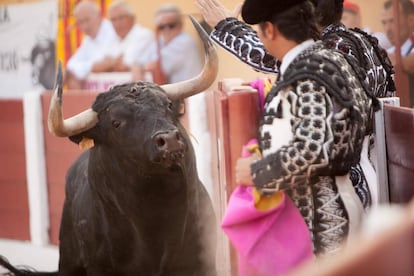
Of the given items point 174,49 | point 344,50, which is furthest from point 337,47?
point 174,49

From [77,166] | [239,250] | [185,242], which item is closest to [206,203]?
[185,242]

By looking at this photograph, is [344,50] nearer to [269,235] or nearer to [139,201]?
[269,235]

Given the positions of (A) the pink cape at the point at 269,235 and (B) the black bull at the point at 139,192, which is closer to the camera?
(A) the pink cape at the point at 269,235

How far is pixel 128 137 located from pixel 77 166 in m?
0.87

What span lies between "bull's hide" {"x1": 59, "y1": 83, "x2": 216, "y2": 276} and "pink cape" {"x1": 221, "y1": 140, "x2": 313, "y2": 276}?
589 mm

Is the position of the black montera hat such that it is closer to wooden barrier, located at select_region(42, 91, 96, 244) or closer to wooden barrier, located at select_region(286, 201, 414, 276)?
wooden barrier, located at select_region(286, 201, 414, 276)

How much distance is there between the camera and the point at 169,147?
233 centimetres

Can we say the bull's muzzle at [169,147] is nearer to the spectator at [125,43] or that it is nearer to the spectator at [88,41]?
the spectator at [125,43]

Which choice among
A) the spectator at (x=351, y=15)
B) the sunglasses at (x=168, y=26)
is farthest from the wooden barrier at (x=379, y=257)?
the sunglasses at (x=168, y=26)

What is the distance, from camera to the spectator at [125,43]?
5098mm

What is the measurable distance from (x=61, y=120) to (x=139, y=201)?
363 millimetres

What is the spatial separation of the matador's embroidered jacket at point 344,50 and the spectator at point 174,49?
1975mm

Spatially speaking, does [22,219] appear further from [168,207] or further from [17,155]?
[168,207]

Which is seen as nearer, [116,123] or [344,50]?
[344,50]
